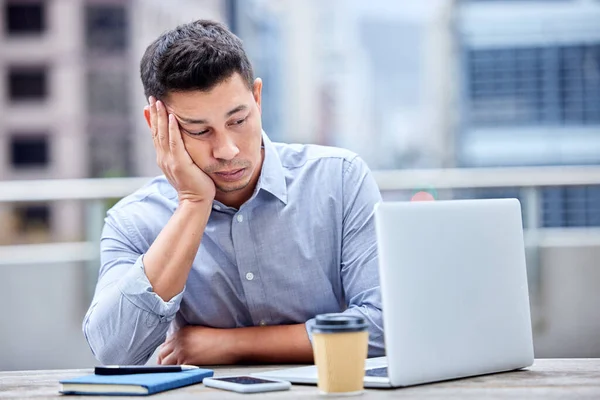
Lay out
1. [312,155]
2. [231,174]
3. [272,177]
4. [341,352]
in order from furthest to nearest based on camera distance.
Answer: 1. [312,155]
2. [272,177]
3. [231,174]
4. [341,352]

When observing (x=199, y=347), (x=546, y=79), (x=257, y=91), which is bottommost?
(x=199, y=347)

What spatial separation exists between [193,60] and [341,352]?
0.76 metres

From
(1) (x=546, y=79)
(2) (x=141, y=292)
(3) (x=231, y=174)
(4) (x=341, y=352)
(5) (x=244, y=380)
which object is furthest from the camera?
(1) (x=546, y=79)

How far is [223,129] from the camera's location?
166 cm

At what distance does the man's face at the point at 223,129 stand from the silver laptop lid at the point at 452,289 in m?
0.53

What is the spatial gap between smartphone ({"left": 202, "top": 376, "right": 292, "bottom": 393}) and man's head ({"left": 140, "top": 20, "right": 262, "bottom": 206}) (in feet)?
1.67

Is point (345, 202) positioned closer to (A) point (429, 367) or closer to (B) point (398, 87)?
(A) point (429, 367)

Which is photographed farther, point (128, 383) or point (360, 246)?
point (360, 246)

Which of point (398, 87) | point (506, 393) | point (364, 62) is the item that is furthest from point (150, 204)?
point (364, 62)

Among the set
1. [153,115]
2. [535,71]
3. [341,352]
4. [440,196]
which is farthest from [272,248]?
[535,71]

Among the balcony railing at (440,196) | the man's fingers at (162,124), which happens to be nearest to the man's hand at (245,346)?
the man's fingers at (162,124)

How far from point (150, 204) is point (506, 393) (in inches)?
37.3

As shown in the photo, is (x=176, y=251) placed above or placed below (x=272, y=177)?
below

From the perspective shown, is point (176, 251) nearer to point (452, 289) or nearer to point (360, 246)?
point (360, 246)
